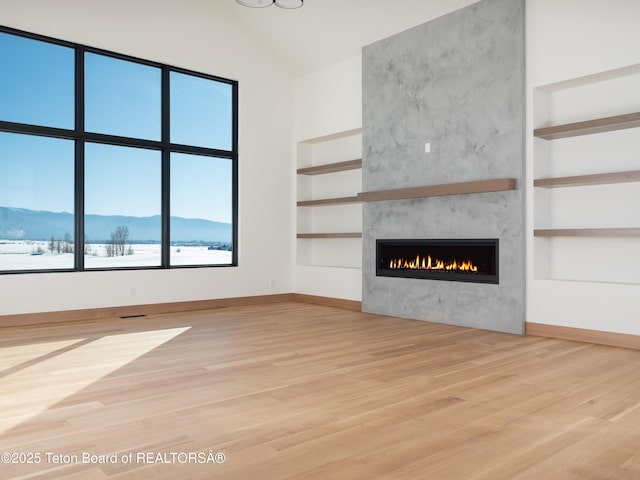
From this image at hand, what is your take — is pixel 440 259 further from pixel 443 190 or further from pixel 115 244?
pixel 115 244

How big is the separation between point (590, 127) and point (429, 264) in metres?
2.14

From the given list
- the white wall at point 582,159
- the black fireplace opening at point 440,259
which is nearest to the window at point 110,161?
the black fireplace opening at point 440,259

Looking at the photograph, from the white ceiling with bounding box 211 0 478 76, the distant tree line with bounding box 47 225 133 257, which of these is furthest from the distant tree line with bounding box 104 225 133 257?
the white ceiling with bounding box 211 0 478 76

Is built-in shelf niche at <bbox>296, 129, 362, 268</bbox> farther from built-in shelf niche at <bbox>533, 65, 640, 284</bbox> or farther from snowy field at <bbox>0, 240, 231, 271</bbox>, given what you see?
built-in shelf niche at <bbox>533, 65, 640, 284</bbox>

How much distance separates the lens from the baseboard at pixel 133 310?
545 cm

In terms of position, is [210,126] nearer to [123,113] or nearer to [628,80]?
[123,113]

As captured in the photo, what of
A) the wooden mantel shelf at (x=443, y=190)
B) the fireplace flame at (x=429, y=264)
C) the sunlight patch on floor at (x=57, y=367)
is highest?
the wooden mantel shelf at (x=443, y=190)

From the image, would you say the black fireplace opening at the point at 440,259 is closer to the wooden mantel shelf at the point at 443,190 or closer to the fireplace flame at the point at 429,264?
the fireplace flame at the point at 429,264

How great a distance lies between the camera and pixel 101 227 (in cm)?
614

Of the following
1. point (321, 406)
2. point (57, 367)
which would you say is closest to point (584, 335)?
point (321, 406)

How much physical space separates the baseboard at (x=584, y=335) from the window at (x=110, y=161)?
4.04m

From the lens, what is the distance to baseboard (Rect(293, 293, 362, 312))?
22.1ft

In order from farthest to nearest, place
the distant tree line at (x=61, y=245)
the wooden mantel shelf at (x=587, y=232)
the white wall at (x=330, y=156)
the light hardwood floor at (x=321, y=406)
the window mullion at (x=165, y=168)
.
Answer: the white wall at (x=330, y=156)
the window mullion at (x=165, y=168)
the distant tree line at (x=61, y=245)
the wooden mantel shelf at (x=587, y=232)
the light hardwood floor at (x=321, y=406)

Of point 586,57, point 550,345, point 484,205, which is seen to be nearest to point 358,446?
point 550,345
